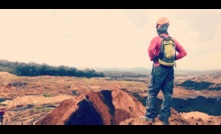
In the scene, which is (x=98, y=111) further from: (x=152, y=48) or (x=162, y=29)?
(x=162, y=29)

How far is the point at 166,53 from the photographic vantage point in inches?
360

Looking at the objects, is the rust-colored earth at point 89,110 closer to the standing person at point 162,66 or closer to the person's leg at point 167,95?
the person's leg at point 167,95

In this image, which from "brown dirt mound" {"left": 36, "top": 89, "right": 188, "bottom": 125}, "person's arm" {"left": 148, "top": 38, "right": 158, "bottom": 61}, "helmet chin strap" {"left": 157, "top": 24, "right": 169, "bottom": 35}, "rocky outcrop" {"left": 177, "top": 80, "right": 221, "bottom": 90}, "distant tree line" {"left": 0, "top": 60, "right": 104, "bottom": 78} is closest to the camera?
"person's arm" {"left": 148, "top": 38, "right": 158, "bottom": 61}

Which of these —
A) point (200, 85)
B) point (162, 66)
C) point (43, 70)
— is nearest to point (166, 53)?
point (162, 66)

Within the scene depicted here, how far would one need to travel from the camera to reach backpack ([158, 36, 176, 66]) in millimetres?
9148

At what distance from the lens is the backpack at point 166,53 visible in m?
9.15

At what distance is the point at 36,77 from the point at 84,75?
398cm

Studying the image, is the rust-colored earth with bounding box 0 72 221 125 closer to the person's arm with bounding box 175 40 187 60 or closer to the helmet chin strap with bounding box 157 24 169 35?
the person's arm with bounding box 175 40 187 60

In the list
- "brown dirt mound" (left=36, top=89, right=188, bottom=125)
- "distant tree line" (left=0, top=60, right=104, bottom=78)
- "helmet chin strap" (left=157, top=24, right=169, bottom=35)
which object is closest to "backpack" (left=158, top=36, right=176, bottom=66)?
"helmet chin strap" (left=157, top=24, right=169, bottom=35)

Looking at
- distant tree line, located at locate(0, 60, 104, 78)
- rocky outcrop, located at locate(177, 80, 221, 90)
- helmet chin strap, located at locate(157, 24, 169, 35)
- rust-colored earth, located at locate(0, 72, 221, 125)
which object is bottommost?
rust-colored earth, located at locate(0, 72, 221, 125)

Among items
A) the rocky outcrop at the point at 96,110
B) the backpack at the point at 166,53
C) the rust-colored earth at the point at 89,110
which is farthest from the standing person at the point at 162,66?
the rocky outcrop at the point at 96,110

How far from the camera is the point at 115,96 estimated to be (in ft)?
38.5

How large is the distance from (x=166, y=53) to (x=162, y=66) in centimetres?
39

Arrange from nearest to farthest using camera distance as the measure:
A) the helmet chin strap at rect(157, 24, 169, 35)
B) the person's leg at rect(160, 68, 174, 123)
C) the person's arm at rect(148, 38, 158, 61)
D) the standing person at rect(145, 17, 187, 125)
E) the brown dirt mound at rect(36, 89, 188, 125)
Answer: the person's arm at rect(148, 38, 158, 61) < the standing person at rect(145, 17, 187, 125) < the helmet chin strap at rect(157, 24, 169, 35) < the person's leg at rect(160, 68, 174, 123) < the brown dirt mound at rect(36, 89, 188, 125)
